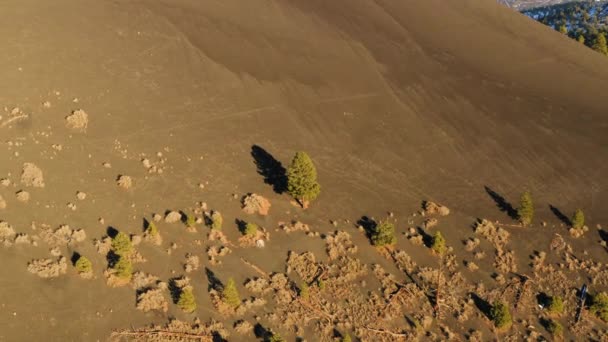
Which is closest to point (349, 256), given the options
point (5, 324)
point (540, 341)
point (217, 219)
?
point (217, 219)

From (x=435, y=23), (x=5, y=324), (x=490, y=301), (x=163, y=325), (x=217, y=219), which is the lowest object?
(x=5, y=324)

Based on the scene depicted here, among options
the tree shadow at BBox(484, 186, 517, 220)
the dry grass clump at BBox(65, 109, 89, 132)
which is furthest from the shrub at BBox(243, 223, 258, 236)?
the tree shadow at BBox(484, 186, 517, 220)

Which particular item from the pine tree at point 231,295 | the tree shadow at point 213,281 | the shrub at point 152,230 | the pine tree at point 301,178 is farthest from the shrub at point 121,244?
the pine tree at point 301,178

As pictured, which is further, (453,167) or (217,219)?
(453,167)

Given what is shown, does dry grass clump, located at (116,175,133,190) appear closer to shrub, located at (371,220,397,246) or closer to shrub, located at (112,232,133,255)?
shrub, located at (112,232,133,255)

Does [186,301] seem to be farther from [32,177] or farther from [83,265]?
[32,177]

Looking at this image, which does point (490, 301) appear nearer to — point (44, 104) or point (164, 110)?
point (164, 110)

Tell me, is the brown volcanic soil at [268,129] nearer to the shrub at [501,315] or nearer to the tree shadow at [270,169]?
the tree shadow at [270,169]
